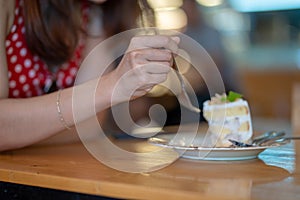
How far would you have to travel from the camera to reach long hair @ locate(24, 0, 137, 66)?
1104 mm

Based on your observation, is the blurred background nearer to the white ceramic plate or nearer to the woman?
the woman

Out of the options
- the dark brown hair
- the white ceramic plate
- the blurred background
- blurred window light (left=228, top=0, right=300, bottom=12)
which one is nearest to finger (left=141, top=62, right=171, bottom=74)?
the white ceramic plate

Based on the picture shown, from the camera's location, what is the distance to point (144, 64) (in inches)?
30.4

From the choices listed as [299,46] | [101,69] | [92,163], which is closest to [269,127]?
[299,46]

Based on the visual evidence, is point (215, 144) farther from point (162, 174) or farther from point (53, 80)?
point (53, 80)

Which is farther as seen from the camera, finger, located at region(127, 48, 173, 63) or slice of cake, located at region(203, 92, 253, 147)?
slice of cake, located at region(203, 92, 253, 147)

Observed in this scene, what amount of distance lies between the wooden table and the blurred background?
2.27 metres

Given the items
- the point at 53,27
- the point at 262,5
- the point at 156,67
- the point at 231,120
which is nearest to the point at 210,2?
the point at 262,5

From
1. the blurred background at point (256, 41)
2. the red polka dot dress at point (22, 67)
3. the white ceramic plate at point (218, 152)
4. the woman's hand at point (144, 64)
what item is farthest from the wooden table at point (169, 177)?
the blurred background at point (256, 41)

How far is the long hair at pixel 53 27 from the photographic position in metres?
1.10

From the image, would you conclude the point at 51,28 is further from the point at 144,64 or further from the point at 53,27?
the point at 144,64

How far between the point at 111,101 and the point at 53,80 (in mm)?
384

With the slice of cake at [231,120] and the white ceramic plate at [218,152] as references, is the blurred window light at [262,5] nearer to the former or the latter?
the slice of cake at [231,120]

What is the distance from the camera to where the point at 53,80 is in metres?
1.17
